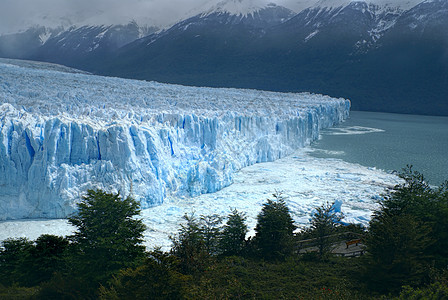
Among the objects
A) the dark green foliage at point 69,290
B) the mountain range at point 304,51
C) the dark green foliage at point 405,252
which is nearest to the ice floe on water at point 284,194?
the dark green foliage at point 69,290

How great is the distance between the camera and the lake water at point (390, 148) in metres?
22.5

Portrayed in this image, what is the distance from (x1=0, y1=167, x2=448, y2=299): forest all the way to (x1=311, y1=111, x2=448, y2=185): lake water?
12.6 metres

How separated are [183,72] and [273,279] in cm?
8624

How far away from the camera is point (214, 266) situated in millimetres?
7426

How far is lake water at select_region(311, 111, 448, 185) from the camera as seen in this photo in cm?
2246

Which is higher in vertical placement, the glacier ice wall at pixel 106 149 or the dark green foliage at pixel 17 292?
the glacier ice wall at pixel 106 149

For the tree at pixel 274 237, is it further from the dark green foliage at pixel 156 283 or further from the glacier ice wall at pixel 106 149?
the glacier ice wall at pixel 106 149

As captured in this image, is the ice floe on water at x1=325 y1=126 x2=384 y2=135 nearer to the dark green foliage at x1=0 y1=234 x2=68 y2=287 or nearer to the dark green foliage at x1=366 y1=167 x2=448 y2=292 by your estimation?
the dark green foliage at x1=366 y1=167 x2=448 y2=292

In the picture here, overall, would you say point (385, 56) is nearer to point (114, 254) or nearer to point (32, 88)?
point (32, 88)

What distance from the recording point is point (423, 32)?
79.8 meters

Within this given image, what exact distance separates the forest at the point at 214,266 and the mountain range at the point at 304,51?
6403 cm

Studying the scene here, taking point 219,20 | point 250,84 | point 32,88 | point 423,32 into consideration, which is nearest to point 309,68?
point 250,84

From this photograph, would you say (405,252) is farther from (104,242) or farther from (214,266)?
(104,242)

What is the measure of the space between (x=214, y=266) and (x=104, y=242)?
91.3 inches
